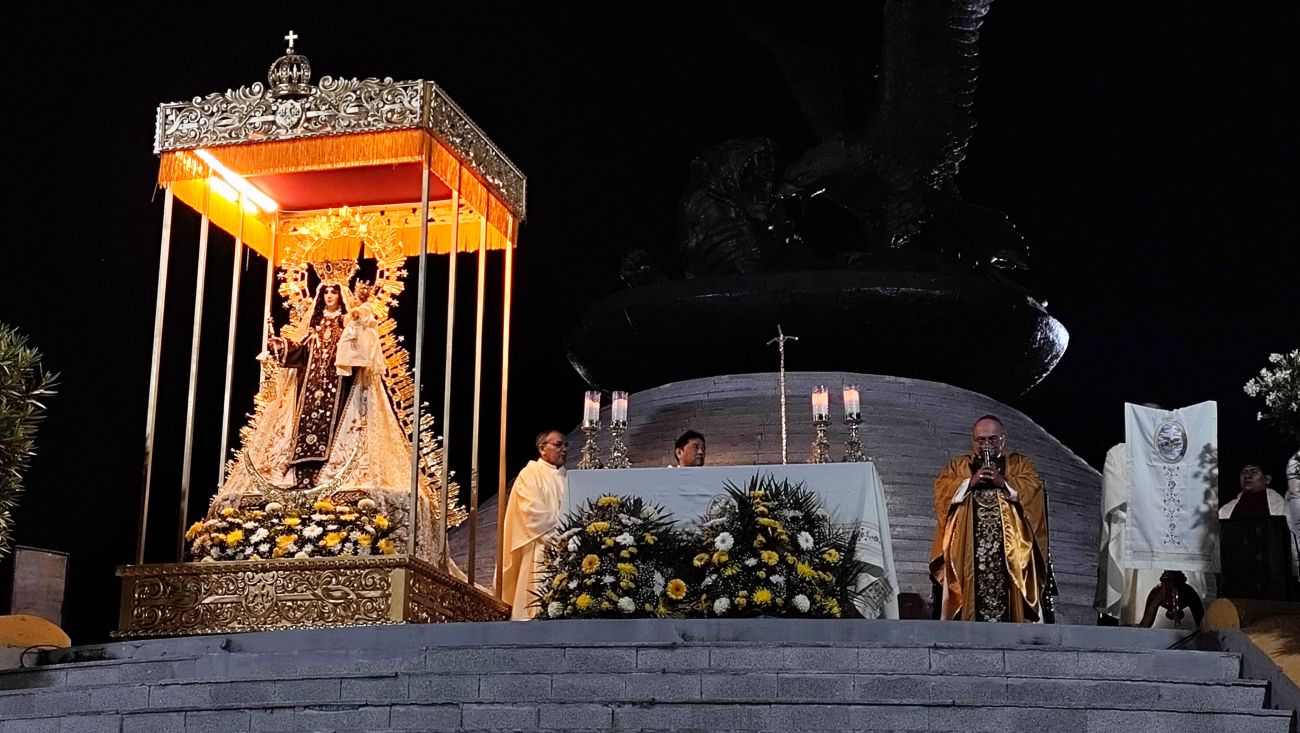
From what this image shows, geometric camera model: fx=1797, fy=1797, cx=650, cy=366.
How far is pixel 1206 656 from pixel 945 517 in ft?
8.06

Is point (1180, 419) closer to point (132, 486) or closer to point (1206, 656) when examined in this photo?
point (1206, 656)

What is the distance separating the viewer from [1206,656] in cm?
795

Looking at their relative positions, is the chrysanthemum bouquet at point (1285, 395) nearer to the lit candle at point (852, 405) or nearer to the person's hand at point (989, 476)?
the person's hand at point (989, 476)

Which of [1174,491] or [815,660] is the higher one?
[1174,491]

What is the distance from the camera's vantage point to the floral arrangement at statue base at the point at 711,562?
29.9 feet

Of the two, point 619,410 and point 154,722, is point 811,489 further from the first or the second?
point 154,722

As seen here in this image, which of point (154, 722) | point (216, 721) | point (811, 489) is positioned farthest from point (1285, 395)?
point (154, 722)

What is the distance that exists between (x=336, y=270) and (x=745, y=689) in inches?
205

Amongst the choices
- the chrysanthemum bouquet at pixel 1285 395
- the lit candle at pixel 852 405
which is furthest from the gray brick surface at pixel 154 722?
the chrysanthemum bouquet at pixel 1285 395

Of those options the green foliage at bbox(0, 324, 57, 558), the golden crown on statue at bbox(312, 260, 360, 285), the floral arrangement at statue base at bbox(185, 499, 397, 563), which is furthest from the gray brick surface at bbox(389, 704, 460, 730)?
the golden crown on statue at bbox(312, 260, 360, 285)

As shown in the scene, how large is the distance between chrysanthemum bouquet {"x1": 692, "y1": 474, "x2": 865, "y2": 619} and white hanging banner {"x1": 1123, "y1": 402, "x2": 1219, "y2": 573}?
1.54 metres

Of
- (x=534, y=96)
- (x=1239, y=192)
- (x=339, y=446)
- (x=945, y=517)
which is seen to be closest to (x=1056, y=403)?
(x=1239, y=192)

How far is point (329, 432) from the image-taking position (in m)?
11.0

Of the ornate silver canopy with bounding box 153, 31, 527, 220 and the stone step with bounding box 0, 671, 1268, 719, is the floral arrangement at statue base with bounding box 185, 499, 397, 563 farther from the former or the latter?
the stone step with bounding box 0, 671, 1268, 719
